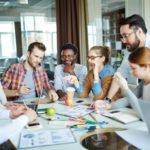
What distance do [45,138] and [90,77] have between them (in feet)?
3.94

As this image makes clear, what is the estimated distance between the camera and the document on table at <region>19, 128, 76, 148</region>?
1215 millimetres

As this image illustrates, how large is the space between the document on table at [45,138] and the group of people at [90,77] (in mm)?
78

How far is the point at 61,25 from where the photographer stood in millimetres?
4031

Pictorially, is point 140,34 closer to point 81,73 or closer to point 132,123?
point 81,73

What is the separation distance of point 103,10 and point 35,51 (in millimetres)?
1646

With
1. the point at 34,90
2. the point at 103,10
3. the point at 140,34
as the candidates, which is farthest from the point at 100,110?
the point at 103,10

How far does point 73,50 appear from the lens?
2.86 m

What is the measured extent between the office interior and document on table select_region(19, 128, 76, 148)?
2.19 metres

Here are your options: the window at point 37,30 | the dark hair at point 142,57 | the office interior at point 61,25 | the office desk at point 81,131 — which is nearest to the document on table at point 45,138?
the office desk at point 81,131

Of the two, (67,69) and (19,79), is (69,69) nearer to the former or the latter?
(67,69)

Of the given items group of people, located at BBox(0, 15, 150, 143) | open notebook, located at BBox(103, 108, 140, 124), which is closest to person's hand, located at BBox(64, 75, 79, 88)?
group of people, located at BBox(0, 15, 150, 143)

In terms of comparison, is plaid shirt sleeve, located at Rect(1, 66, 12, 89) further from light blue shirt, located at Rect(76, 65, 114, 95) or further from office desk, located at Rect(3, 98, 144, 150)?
office desk, located at Rect(3, 98, 144, 150)

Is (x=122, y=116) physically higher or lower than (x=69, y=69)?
lower

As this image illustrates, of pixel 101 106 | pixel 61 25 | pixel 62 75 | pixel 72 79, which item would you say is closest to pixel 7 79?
pixel 62 75
